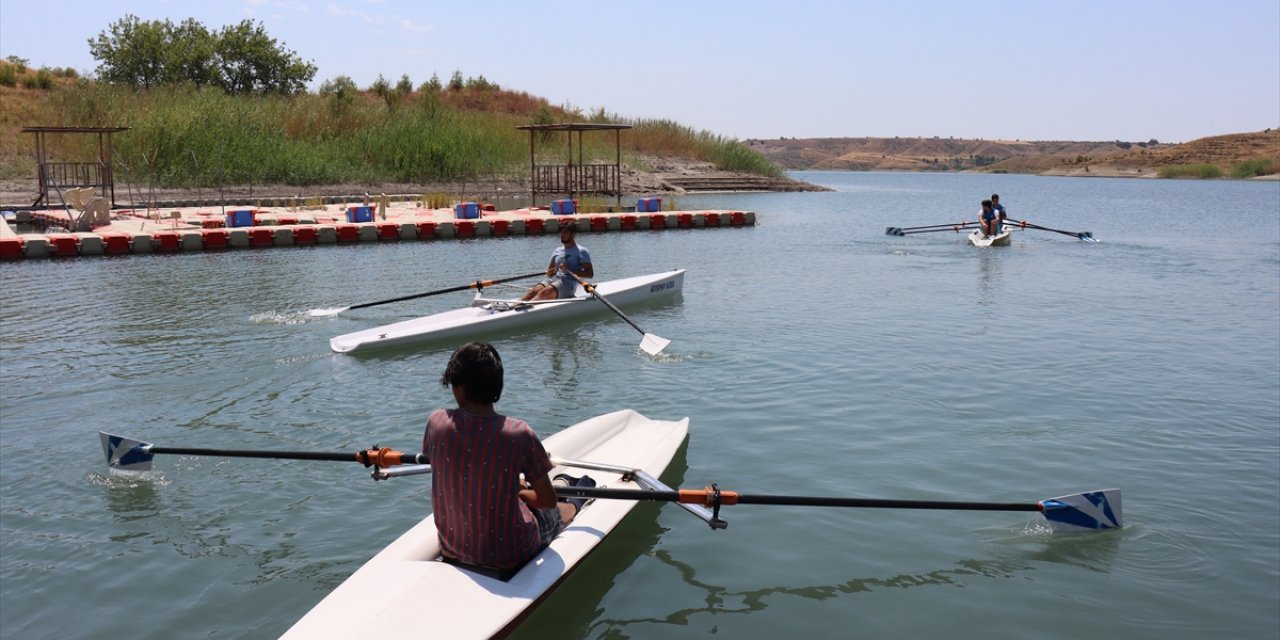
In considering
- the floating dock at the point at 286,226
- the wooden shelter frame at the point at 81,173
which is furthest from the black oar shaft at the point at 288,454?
the wooden shelter frame at the point at 81,173

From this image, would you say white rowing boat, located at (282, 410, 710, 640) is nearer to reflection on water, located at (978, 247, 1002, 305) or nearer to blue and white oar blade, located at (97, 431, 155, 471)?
blue and white oar blade, located at (97, 431, 155, 471)

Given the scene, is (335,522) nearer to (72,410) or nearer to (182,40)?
(72,410)

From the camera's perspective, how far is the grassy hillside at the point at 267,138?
36.6m

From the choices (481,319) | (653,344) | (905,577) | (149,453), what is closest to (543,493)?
(905,577)

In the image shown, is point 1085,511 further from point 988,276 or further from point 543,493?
point 988,276

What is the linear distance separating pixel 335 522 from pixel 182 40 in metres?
61.8

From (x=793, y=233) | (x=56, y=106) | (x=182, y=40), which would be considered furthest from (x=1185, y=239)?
(x=182, y=40)

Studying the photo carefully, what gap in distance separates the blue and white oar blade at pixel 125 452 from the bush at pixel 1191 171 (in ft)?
392

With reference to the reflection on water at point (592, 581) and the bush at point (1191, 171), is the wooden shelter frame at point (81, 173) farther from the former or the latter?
the bush at point (1191, 171)

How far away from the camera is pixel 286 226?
83.7ft

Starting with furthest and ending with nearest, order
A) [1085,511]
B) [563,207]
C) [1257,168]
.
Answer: [1257,168]
[563,207]
[1085,511]

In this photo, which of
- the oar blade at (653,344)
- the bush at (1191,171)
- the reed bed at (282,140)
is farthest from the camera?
the bush at (1191,171)

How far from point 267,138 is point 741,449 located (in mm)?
35847

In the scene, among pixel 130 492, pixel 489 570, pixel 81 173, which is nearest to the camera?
pixel 489 570
